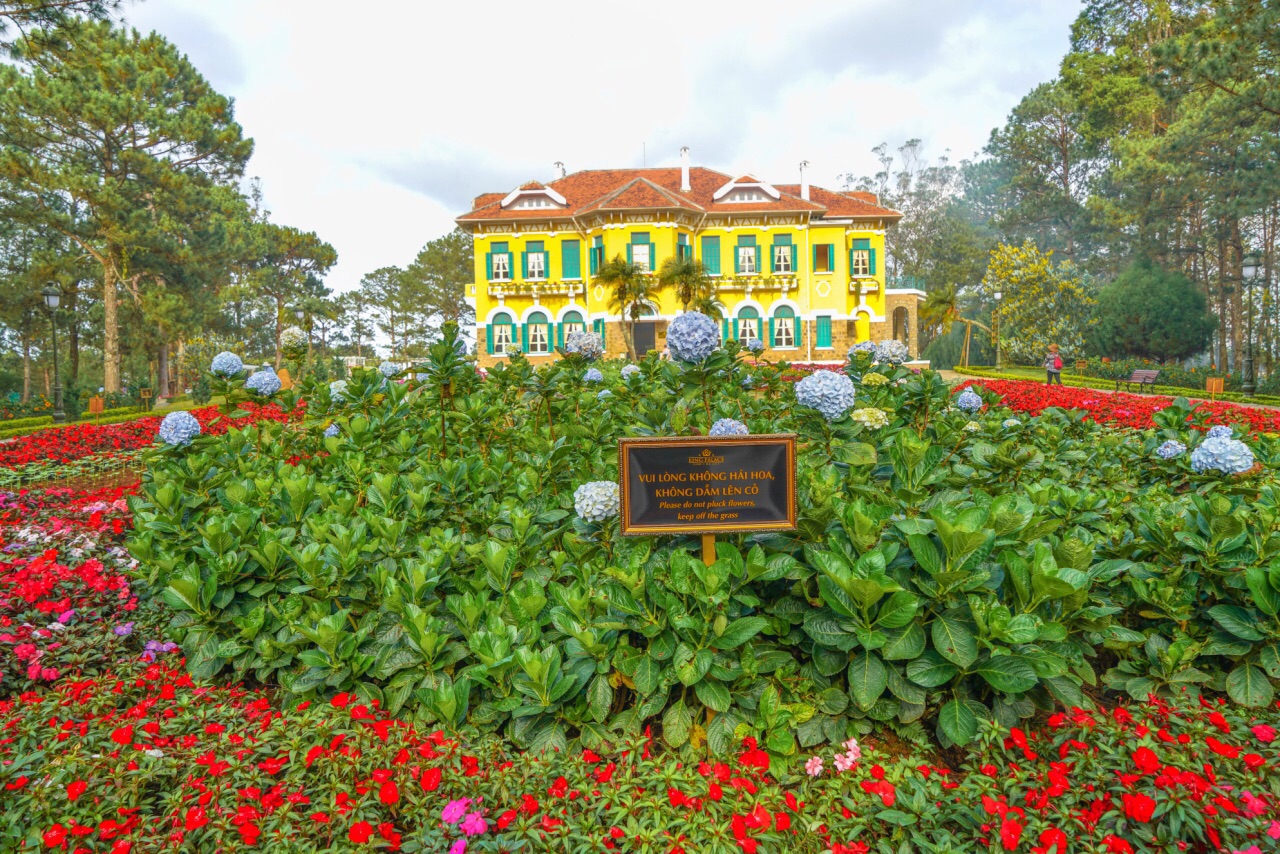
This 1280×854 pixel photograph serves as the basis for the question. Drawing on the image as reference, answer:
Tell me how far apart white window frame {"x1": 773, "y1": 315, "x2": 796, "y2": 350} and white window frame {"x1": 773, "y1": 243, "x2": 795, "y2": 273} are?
1904 mm

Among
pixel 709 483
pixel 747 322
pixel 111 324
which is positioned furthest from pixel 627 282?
pixel 709 483

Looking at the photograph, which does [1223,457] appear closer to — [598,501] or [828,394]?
[828,394]

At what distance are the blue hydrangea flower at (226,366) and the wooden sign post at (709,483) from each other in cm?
338

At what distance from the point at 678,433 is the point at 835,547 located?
89 cm

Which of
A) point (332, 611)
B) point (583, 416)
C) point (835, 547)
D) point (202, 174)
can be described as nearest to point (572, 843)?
point (835, 547)

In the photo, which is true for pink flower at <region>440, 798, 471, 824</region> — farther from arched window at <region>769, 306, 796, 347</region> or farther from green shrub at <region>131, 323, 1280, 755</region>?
arched window at <region>769, 306, 796, 347</region>

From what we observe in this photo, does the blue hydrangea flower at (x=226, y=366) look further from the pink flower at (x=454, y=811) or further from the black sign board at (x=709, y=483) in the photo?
the pink flower at (x=454, y=811)

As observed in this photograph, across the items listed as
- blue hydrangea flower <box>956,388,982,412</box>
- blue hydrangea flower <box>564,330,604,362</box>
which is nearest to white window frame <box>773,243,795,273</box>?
blue hydrangea flower <box>956,388,982,412</box>

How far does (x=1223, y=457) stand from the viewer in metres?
3.49

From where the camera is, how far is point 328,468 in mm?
4777

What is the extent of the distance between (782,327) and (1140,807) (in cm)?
2733

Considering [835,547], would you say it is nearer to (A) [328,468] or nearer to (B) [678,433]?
(B) [678,433]

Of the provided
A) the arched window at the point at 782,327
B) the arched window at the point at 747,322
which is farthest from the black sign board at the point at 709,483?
the arched window at the point at 782,327

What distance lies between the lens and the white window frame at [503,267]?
27844 mm
